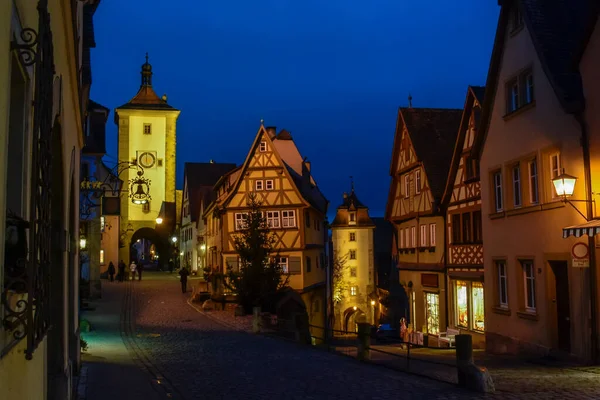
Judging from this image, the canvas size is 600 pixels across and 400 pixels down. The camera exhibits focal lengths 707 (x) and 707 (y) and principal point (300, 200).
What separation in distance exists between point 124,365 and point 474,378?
304 inches

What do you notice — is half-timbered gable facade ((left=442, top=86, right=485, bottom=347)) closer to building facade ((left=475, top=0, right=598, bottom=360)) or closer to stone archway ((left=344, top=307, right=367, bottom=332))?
building facade ((left=475, top=0, right=598, bottom=360))

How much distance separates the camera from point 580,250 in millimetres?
15164

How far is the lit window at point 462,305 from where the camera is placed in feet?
86.4

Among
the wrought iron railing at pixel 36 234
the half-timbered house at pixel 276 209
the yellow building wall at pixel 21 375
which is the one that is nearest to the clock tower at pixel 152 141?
the half-timbered house at pixel 276 209

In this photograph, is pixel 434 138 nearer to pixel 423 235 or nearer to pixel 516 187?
pixel 423 235

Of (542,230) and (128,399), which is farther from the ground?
(542,230)

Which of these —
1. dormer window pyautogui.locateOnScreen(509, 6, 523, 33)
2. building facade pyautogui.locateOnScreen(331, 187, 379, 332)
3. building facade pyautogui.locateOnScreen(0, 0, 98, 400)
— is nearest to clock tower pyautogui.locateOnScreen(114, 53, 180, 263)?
building facade pyautogui.locateOnScreen(331, 187, 379, 332)

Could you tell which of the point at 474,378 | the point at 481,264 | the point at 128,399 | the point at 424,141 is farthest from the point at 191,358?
the point at 424,141

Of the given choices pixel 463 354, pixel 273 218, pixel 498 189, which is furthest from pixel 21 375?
pixel 273 218

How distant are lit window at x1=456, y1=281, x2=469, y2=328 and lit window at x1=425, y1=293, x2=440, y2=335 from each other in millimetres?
1778

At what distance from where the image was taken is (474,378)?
11.6 meters

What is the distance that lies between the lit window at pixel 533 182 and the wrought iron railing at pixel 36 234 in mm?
15584

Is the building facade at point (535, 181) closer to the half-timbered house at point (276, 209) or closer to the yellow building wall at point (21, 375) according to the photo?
the yellow building wall at point (21, 375)

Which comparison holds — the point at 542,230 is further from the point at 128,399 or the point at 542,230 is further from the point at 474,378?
the point at 128,399
